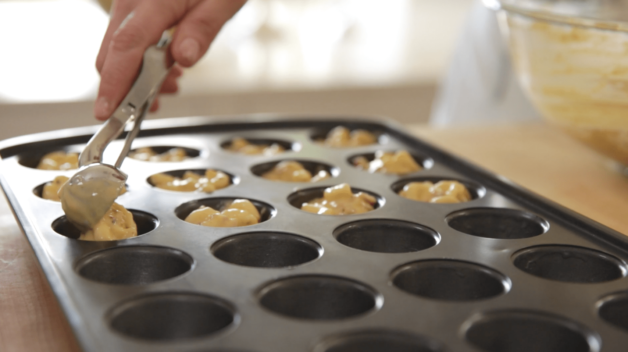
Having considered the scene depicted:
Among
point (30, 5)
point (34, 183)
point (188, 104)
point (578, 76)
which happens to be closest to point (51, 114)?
point (188, 104)

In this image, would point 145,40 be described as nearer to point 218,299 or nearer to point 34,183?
point 34,183

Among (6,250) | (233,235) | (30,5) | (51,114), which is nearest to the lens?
(233,235)

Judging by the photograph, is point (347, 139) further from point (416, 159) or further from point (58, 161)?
point (58, 161)

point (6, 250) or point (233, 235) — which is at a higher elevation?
point (233, 235)

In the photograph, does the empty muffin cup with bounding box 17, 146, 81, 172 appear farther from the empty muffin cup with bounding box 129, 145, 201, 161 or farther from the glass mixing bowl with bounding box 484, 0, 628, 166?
the glass mixing bowl with bounding box 484, 0, 628, 166

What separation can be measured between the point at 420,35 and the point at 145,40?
12.8ft

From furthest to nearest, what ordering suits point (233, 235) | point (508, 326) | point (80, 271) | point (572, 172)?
point (572, 172) < point (233, 235) < point (80, 271) < point (508, 326)

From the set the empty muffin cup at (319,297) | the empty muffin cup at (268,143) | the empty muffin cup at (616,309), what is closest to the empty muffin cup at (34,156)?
the empty muffin cup at (268,143)

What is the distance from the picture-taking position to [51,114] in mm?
3508

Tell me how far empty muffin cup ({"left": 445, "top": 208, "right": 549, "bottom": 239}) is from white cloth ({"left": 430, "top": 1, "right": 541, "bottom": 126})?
4.39 feet

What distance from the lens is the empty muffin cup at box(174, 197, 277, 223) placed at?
4.13 ft

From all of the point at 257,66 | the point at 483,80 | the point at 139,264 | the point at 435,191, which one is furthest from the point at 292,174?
the point at 257,66

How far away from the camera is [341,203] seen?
51.3 inches

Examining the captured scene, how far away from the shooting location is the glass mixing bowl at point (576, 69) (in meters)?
1.36
